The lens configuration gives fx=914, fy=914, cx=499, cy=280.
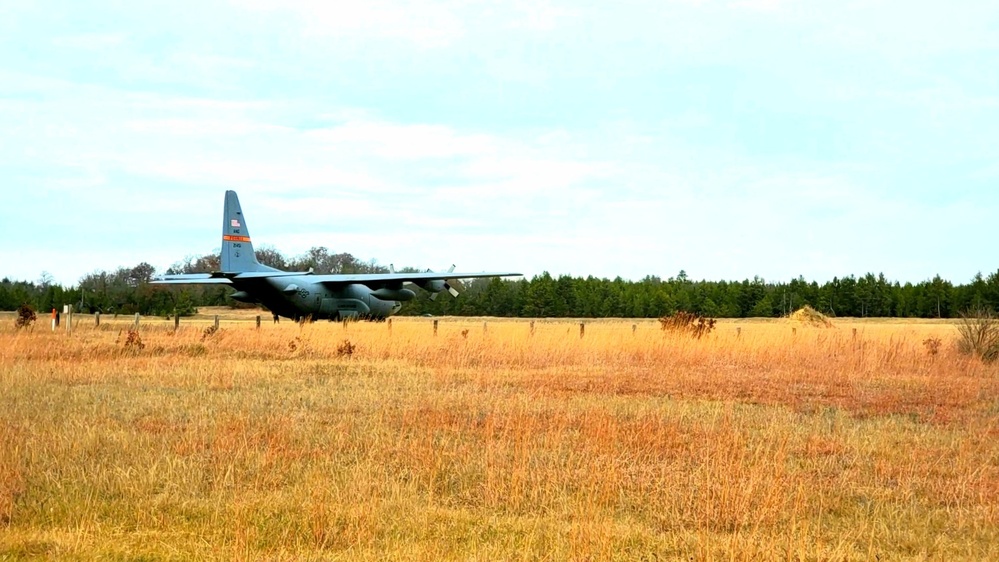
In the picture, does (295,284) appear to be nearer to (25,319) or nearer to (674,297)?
(25,319)

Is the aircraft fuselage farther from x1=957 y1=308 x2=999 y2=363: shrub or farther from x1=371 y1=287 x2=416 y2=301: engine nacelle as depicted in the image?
x1=957 y1=308 x2=999 y2=363: shrub

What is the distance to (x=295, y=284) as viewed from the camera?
125 ft

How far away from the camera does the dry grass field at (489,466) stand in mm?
6043

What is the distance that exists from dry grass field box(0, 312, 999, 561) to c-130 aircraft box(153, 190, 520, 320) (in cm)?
2103

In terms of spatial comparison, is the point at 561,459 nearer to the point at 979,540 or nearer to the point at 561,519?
the point at 561,519

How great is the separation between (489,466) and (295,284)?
31.3 metres

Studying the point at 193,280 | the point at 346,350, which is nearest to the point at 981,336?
the point at 346,350

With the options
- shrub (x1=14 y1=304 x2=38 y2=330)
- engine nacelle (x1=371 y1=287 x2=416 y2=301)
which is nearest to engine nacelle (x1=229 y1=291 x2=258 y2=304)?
engine nacelle (x1=371 y1=287 x2=416 y2=301)

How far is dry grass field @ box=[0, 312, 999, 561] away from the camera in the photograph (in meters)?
6.04

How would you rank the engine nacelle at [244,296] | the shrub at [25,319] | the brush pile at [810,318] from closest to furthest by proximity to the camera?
the shrub at [25,319], the engine nacelle at [244,296], the brush pile at [810,318]

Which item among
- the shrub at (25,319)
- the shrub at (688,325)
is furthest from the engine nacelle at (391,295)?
the shrub at (688,325)

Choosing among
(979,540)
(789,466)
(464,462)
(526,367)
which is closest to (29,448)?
(464,462)

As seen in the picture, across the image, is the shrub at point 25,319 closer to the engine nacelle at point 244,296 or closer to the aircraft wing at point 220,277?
the aircraft wing at point 220,277

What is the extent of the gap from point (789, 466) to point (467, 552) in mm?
3944
